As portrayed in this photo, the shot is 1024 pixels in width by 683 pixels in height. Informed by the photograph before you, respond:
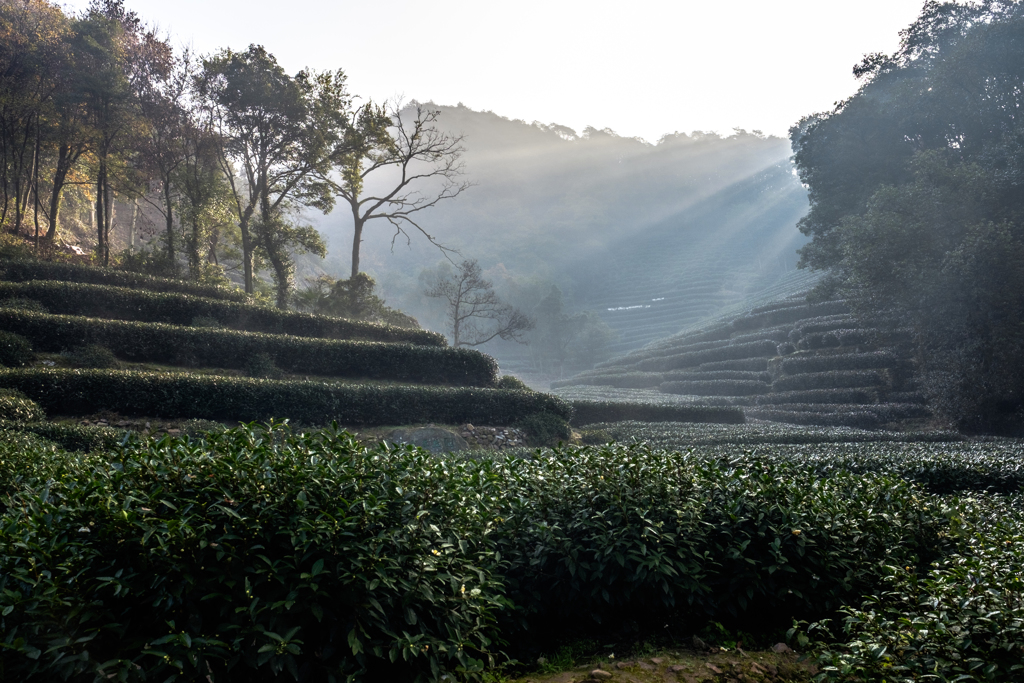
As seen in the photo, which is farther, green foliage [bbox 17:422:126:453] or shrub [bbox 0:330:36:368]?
shrub [bbox 0:330:36:368]

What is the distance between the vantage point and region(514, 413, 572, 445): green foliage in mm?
16125

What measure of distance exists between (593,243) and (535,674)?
112258 mm

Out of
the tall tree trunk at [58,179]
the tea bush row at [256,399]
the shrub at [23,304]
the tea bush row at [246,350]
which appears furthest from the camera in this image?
the tall tree trunk at [58,179]

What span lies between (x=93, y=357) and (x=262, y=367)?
3.61 m

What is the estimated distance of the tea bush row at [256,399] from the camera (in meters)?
11.1

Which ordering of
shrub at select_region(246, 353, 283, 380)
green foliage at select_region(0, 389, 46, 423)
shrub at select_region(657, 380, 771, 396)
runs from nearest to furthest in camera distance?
green foliage at select_region(0, 389, 46, 423), shrub at select_region(246, 353, 283, 380), shrub at select_region(657, 380, 771, 396)

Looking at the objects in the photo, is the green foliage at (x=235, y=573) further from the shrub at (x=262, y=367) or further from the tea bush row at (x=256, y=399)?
the shrub at (x=262, y=367)

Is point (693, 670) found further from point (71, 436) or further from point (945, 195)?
point (945, 195)

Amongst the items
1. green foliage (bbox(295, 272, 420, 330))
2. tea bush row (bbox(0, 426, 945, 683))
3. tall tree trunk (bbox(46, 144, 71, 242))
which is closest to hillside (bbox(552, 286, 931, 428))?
green foliage (bbox(295, 272, 420, 330))

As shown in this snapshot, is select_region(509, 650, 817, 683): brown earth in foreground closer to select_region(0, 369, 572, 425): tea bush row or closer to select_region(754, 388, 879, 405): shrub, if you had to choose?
select_region(0, 369, 572, 425): tea bush row

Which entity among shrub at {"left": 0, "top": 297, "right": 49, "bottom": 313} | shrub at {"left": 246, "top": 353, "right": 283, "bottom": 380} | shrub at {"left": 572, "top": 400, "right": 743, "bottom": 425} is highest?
shrub at {"left": 0, "top": 297, "right": 49, "bottom": 313}

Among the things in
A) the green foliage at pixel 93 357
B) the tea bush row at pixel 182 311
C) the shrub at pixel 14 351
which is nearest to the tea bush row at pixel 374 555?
the shrub at pixel 14 351

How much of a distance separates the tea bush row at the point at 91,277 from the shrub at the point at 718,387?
1021 inches

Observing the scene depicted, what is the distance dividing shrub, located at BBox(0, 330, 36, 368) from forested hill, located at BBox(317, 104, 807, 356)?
5840 centimetres
